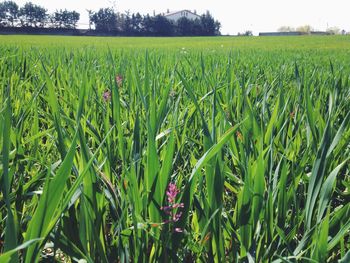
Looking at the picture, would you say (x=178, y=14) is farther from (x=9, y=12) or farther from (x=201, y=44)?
(x=201, y=44)

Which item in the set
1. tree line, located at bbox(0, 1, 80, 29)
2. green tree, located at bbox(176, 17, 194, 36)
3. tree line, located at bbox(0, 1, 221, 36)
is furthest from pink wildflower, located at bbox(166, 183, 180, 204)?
tree line, located at bbox(0, 1, 80, 29)

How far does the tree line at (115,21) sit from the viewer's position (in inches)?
2215

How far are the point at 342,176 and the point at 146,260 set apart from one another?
60 cm

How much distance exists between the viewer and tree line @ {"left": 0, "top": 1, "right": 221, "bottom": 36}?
5626 centimetres

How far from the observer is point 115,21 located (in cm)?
6112

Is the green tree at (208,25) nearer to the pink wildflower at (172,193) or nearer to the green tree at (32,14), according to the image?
the green tree at (32,14)

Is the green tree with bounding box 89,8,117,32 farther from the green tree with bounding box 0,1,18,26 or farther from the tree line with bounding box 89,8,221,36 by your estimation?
the green tree with bounding box 0,1,18,26

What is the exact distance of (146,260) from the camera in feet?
1.59

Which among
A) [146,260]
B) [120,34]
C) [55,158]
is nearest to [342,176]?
[146,260]

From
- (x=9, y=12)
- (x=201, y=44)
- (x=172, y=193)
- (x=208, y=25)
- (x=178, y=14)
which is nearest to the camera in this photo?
(x=172, y=193)

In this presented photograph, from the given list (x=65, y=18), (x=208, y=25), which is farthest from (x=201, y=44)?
(x=65, y=18)

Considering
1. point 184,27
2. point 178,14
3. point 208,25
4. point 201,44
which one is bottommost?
point 201,44

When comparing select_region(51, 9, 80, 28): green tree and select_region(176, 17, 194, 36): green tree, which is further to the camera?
select_region(51, 9, 80, 28): green tree

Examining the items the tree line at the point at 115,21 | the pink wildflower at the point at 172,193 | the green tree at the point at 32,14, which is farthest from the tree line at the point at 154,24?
the pink wildflower at the point at 172,193
